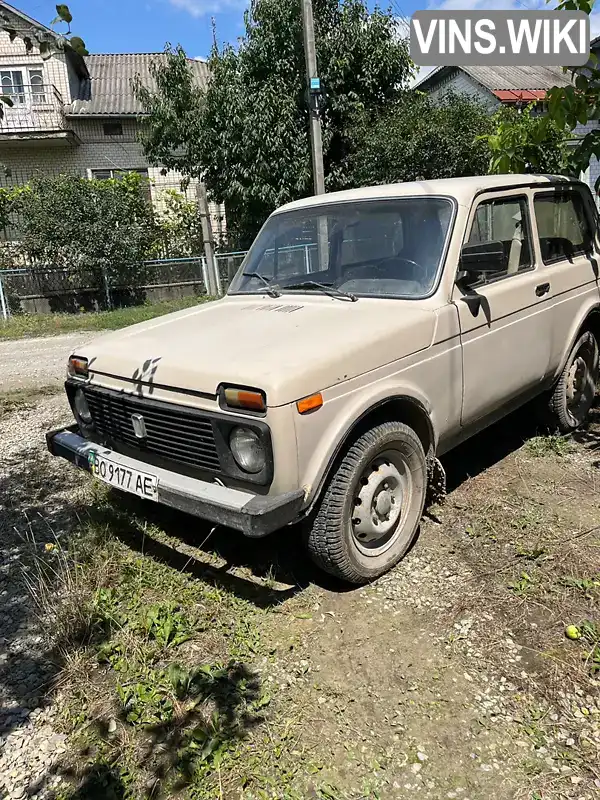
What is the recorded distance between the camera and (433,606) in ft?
10.3

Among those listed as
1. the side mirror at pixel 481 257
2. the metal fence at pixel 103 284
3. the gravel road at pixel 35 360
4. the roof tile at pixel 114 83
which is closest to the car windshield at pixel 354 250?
the side mirror at pixel 481 257

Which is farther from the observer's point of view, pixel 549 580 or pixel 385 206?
pixel 385 206

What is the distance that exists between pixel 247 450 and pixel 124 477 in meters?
0.81

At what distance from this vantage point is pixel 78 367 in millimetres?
3723

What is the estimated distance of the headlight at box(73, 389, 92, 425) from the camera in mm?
3760

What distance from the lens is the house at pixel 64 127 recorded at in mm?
21078

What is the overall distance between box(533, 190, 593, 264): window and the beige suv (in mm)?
22

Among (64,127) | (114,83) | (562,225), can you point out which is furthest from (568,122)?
(114,83)

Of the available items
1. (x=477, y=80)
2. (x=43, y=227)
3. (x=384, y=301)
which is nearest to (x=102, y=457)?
(x=384, y=301)

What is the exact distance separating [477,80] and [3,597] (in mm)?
21687

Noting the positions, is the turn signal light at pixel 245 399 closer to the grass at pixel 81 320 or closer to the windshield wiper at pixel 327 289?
the windshield wiper at pixel 327 289

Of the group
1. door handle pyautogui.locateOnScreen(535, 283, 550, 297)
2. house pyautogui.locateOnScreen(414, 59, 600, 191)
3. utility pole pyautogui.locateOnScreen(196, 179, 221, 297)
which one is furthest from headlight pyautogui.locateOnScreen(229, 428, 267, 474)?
house pyautogui.locateOnScreen(414, 59, 600, 191)

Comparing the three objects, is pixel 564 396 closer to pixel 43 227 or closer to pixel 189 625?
pixel 189 625

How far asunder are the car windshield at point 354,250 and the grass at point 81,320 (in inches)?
346
